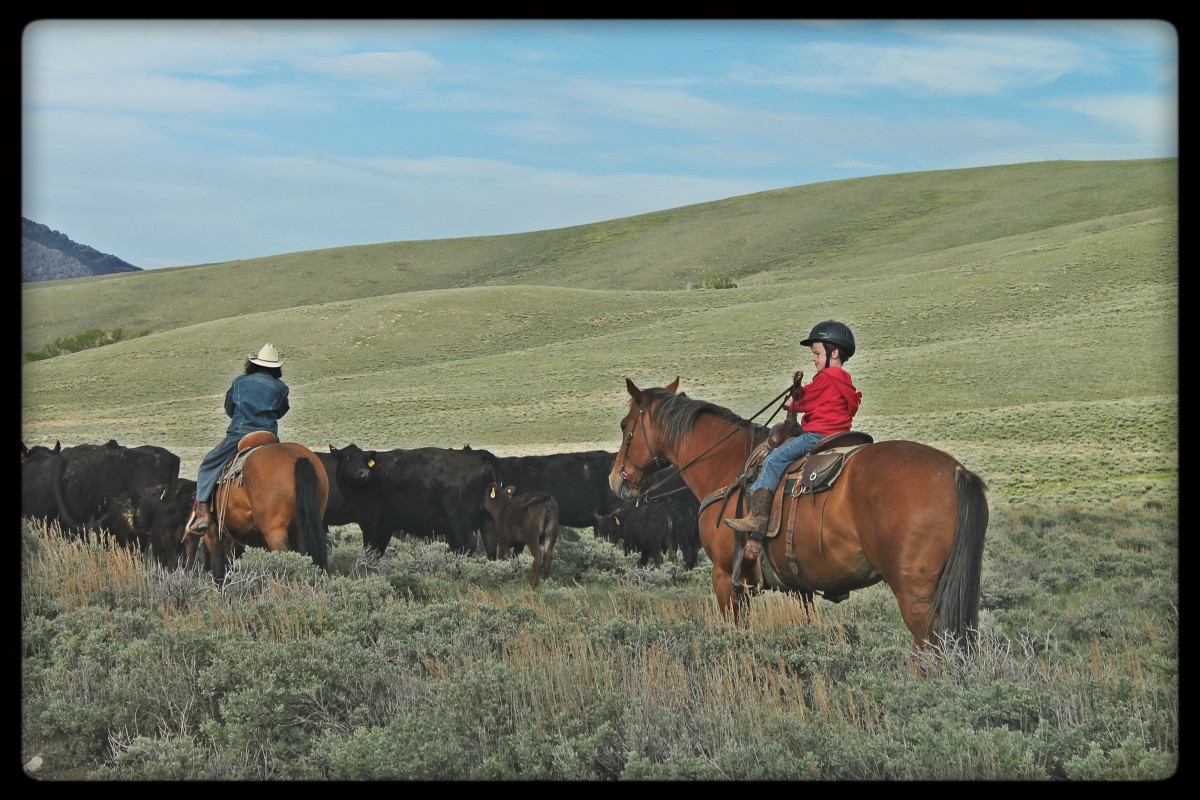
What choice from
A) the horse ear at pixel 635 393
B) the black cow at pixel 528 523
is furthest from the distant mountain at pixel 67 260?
the horse ear at pixel 635 393

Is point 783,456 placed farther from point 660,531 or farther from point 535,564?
point 660,531

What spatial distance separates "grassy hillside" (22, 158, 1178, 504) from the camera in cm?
3234

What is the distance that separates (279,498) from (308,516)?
0.32 m

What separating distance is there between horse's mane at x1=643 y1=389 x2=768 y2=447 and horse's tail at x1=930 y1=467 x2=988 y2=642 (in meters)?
2.32

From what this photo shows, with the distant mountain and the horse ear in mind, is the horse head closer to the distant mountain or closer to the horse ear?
the horse ear

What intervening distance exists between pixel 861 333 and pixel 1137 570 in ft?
123

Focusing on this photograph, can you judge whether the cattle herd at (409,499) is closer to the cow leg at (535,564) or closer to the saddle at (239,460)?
the cow leg at (535,564)

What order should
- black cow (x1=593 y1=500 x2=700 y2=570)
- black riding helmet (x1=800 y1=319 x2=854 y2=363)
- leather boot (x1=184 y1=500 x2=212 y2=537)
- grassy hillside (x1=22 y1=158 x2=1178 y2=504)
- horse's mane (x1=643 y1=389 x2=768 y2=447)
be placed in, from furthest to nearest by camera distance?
grassy hillside (x1=22 y1=158 x2=1178 y2=504), black cow (x1=593 y1=500 x2=700 y2=570), leather boot (x1=184 y1=500 x2=212 y2=537), horse's mane (x1=643 y1=389 x2=768 y2=447), black riding helmet (x1=800 y1=319 x2=854 y2=363)

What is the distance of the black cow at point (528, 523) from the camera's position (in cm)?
1334

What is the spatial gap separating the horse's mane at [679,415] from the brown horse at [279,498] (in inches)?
136

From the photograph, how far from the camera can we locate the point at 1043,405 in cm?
3441

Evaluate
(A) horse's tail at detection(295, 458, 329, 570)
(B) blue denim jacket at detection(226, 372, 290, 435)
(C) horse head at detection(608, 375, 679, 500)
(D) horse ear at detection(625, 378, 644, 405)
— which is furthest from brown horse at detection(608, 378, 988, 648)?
(B) blue denim jacket at detection(226, 372, 290, 435)

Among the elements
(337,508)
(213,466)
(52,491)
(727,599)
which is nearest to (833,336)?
(727,599)

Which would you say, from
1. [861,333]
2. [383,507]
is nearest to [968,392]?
[861,333]
